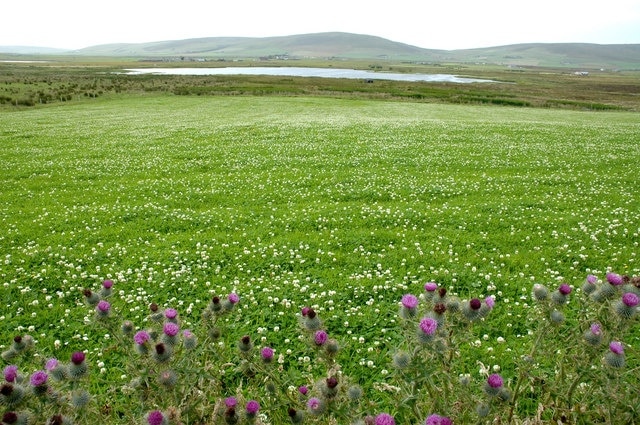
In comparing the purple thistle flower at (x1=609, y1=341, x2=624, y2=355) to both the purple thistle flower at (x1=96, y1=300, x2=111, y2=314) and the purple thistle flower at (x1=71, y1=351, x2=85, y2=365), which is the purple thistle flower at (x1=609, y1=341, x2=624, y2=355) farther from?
the purple thistle flower at (x1=96, y1=300, x2=111, y2=314)

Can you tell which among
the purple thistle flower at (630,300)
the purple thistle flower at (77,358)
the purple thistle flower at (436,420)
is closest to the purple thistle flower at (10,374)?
the purple thistle flower at (77,358)

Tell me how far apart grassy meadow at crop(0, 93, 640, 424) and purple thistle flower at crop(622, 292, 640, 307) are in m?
0.53

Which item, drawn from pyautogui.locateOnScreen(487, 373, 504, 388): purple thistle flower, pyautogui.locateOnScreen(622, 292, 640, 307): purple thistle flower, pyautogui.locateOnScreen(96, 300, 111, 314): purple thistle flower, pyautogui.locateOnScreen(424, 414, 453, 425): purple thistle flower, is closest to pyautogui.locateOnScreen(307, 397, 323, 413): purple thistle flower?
pyautogui.locateOnScreen(424, 414, 453, 425): purple thistle flower

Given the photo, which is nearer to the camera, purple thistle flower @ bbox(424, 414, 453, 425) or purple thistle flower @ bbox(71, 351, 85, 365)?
purple thistle flower @ bbox(424, 414, 453, 425)

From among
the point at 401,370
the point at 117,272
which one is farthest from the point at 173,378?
the point at 117,272

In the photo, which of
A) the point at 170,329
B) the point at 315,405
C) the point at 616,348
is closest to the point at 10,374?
the point at 170,329

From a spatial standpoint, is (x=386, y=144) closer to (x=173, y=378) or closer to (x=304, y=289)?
(x=304, y=289)

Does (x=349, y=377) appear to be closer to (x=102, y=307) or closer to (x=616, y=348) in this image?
(x=616, y=348)

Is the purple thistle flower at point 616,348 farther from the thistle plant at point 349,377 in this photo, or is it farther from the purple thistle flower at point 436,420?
the purple thistle flower at point 436,420

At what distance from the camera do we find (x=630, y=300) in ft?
13.1

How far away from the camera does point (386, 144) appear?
→ 27.8 meters

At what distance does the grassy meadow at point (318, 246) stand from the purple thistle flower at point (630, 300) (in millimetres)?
533

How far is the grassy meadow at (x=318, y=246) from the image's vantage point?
671 centimetres

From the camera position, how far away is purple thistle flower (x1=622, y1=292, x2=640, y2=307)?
3.98m
